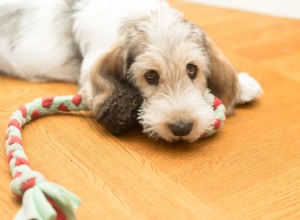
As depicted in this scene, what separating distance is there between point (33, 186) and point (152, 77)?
2.49 feet

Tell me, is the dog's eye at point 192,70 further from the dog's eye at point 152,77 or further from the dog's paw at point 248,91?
the dog's paw at point 248,91

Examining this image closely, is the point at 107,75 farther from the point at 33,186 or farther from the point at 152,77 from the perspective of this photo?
the point at 33,186

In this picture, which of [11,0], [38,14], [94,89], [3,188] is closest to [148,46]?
[94,89]

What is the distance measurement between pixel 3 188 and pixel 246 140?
1.06m

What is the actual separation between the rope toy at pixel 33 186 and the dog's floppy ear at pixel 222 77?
122mm

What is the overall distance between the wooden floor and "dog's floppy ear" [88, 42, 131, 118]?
0.15 metres

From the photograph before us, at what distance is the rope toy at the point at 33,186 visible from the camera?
1.33 meters

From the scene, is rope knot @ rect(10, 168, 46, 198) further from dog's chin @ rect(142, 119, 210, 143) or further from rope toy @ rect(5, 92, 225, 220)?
dog's chin @ rect(142, 119, 210, 143)

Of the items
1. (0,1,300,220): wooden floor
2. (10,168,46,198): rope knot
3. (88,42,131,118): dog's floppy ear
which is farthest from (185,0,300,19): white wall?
(10,168,46,198): rope knot

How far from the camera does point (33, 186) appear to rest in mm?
1428

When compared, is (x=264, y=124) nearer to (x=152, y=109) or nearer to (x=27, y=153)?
(x=152, y=109)

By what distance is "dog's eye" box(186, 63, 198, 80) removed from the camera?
1.97 meters

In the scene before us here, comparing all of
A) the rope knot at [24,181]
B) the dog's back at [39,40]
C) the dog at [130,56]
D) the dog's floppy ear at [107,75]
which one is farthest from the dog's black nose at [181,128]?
the dog's back at [39,40]

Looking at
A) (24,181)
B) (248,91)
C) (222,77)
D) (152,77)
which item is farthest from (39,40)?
(24,181)
